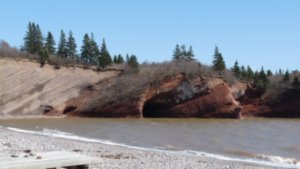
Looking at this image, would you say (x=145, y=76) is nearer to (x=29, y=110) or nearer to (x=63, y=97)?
(x=63, y=97)

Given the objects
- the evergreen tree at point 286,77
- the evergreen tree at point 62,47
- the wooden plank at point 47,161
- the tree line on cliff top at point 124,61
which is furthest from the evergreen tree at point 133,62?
the wooden plank at point 47,161

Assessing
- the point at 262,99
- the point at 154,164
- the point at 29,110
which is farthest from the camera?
the point at 262,99

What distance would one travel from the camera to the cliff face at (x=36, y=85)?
228ft

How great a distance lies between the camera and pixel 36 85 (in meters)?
72.2

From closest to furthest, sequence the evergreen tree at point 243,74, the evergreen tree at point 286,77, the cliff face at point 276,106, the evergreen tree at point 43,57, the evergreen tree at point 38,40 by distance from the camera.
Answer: the evergreen tree at point 43,57 < the cliff face at point 276,106 < the evergreen tree at point 286,77 < the evergreen tree at point 38,40 < the evergreen tree at point 243,74

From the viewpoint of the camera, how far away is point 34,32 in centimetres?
9288

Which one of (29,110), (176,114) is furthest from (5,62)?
(176,114)

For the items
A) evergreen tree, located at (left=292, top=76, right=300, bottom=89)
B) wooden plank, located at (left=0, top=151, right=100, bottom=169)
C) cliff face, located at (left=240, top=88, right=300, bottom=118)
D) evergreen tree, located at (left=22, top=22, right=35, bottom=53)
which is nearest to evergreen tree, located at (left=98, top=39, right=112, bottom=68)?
evergreen tree, located at (left=22, top=22, right=35, bottom=53)

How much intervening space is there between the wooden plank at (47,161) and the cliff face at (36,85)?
6112 cm

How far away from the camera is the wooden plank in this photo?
867cm

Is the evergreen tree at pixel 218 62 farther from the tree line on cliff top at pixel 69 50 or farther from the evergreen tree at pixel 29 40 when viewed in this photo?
the evergreen tree at pixel 29 40

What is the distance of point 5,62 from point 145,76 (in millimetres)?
22281

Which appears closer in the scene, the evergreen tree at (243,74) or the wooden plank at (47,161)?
the wooden plank at (47,161)

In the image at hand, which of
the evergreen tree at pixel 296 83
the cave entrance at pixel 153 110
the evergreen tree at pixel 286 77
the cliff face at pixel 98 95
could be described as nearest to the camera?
the cliff face at pixel 98 95
